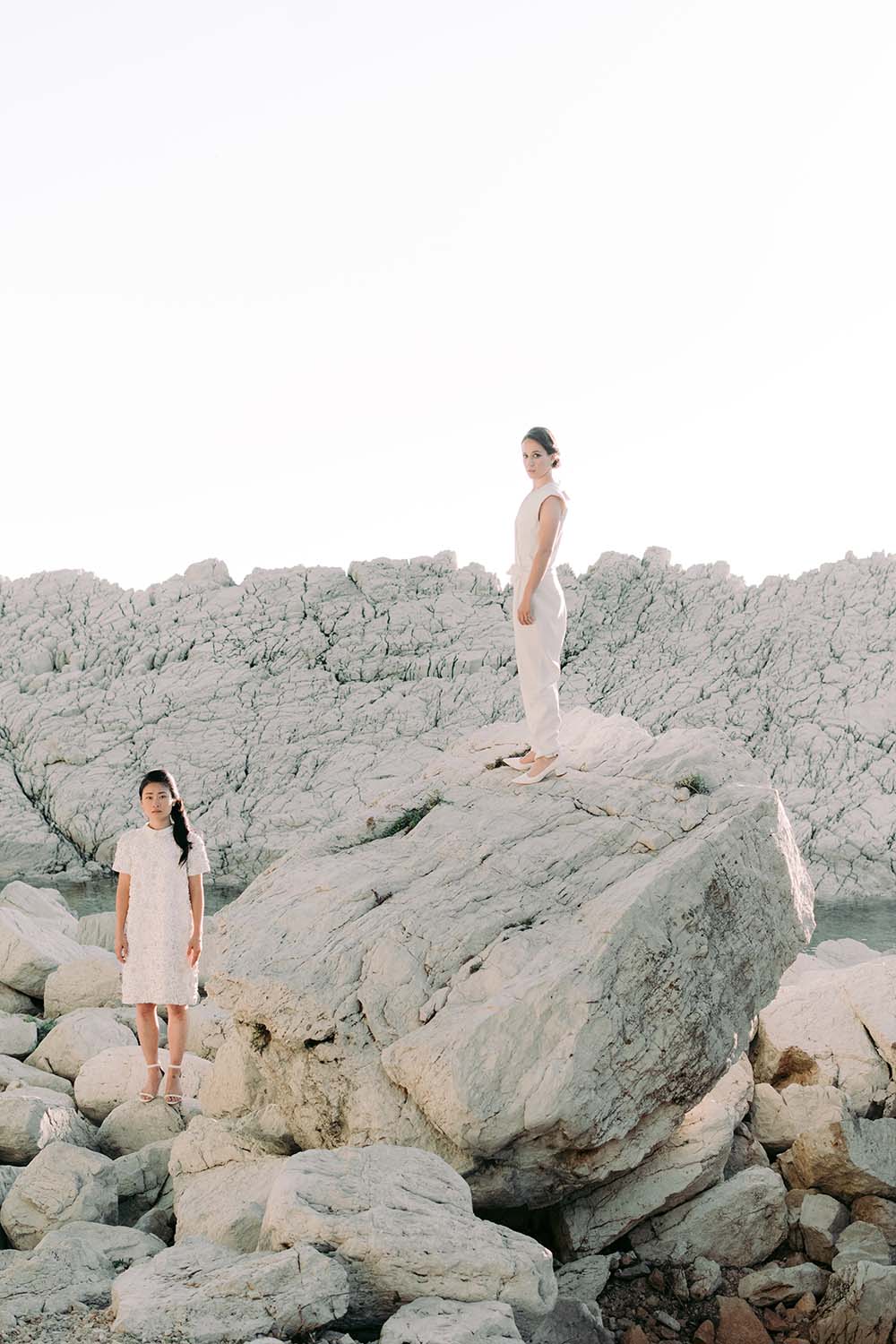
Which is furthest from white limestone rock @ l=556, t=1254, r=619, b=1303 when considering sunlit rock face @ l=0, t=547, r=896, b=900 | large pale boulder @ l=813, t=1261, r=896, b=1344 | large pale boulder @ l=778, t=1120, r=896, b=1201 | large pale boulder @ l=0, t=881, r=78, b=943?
sunlit rock face @ l=0, t=547, r=896, b=900

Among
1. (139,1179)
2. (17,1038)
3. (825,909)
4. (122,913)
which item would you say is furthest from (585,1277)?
(825,909)

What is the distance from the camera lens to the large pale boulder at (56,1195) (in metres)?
5.09

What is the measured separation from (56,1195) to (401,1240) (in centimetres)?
215

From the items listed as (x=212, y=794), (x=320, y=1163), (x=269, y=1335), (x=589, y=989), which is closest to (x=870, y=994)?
(x=589, y=989)

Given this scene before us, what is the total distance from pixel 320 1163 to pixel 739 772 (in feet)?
9.77

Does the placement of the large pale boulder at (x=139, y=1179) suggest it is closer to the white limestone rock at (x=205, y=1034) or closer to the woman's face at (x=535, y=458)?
the white limestone rock at (x=205, y=1034)

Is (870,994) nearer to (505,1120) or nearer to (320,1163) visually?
(505,1120)

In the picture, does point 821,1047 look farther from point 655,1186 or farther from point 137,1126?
point 137,1126

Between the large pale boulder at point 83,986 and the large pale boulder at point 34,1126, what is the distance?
72.7 inches

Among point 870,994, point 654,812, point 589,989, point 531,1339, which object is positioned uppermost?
point 654,812

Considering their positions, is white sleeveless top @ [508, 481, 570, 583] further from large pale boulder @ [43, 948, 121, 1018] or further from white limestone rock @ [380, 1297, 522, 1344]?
large pale boulder @ [43, 948, 121, 1018]

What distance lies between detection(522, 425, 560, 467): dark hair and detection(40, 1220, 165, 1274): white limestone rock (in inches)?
165

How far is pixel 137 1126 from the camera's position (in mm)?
6098

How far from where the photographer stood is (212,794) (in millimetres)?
17359
